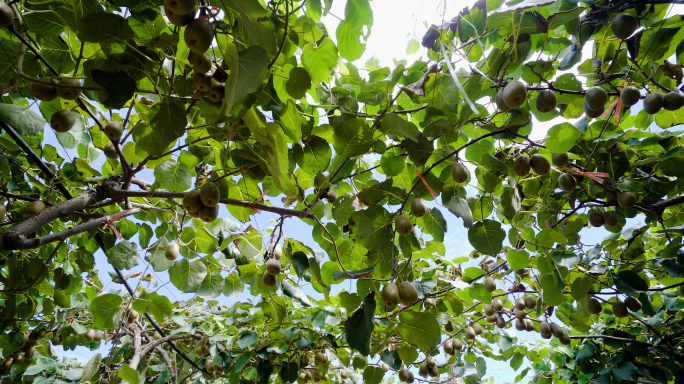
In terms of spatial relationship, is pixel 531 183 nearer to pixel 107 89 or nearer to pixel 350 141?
pixel 350 141

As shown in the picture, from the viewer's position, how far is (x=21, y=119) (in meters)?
1.12

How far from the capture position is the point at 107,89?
0.89 metres

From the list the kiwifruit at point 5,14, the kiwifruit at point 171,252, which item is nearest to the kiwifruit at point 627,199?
the kiwifruit at point 171,252

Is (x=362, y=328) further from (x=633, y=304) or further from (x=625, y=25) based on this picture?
(x=633, y=304)

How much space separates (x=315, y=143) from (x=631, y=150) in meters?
1.44

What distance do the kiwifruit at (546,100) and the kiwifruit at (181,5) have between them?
1.06m

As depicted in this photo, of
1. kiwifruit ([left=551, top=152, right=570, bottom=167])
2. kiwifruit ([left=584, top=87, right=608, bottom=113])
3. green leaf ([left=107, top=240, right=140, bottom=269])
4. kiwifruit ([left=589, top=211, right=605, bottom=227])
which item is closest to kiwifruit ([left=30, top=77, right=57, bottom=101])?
green leaf ([left=107, top=240, right=140, bottom=269])

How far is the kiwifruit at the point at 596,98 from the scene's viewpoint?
109cm

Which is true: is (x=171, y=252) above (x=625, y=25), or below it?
below

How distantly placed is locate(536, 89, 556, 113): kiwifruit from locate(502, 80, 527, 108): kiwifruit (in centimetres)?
21

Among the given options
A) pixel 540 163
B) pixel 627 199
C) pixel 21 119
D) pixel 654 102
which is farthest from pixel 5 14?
pixel 627 199

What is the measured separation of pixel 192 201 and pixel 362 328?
633mm

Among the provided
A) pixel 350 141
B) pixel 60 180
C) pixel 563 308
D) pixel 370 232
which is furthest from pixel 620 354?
pixel 60 180

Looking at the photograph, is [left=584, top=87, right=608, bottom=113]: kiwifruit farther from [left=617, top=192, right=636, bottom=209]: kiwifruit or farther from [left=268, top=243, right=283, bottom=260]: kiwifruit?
[left=268, top=243, right=283, bottom=260]: kiwifruit
